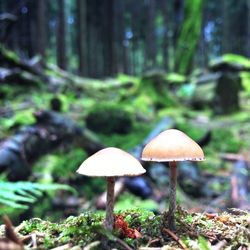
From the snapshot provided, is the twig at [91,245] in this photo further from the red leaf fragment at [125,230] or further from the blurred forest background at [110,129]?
the blurred forest background at [110,129]

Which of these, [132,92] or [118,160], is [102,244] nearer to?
[118,160]

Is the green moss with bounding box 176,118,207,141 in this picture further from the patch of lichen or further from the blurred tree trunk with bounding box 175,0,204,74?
the blurred tree trunk with bounding box 175,0,204,74

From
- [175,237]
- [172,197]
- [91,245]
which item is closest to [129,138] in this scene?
[172,197]

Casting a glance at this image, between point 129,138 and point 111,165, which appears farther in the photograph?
point 129,138

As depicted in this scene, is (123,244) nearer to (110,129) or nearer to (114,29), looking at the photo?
(110,129)

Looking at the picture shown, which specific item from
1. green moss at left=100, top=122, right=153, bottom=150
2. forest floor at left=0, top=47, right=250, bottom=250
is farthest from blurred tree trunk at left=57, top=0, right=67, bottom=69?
green moss at left=100, top=122, right=153, bottom=150

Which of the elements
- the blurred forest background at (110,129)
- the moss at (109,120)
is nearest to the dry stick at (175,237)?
the blurred forest background at (110,129)
